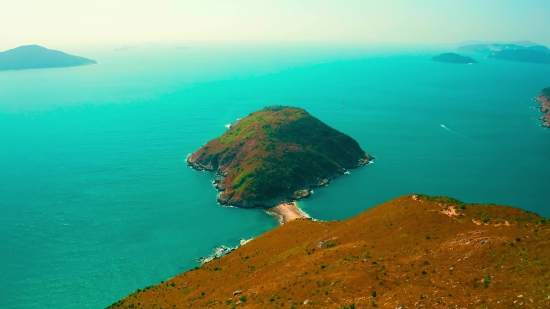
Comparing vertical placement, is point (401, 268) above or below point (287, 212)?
above

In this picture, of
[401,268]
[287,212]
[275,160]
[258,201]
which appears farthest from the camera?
[275,160]

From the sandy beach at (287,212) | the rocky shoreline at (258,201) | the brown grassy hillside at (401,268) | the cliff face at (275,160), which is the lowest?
the sandy beach at (287,212)

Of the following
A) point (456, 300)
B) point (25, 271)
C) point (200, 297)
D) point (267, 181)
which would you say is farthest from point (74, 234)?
point (456, 300)

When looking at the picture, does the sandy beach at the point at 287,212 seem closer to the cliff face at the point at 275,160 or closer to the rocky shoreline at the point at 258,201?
the rocky shoreline at the point at 258,201

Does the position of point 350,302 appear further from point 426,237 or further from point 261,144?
point 261,144

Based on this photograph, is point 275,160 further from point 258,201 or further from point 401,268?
point 401,268

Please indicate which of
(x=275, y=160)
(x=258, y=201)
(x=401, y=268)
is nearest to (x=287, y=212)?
(x=258, y=201)

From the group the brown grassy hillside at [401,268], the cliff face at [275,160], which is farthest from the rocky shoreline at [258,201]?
the brown grassy hillside at [401,268]
